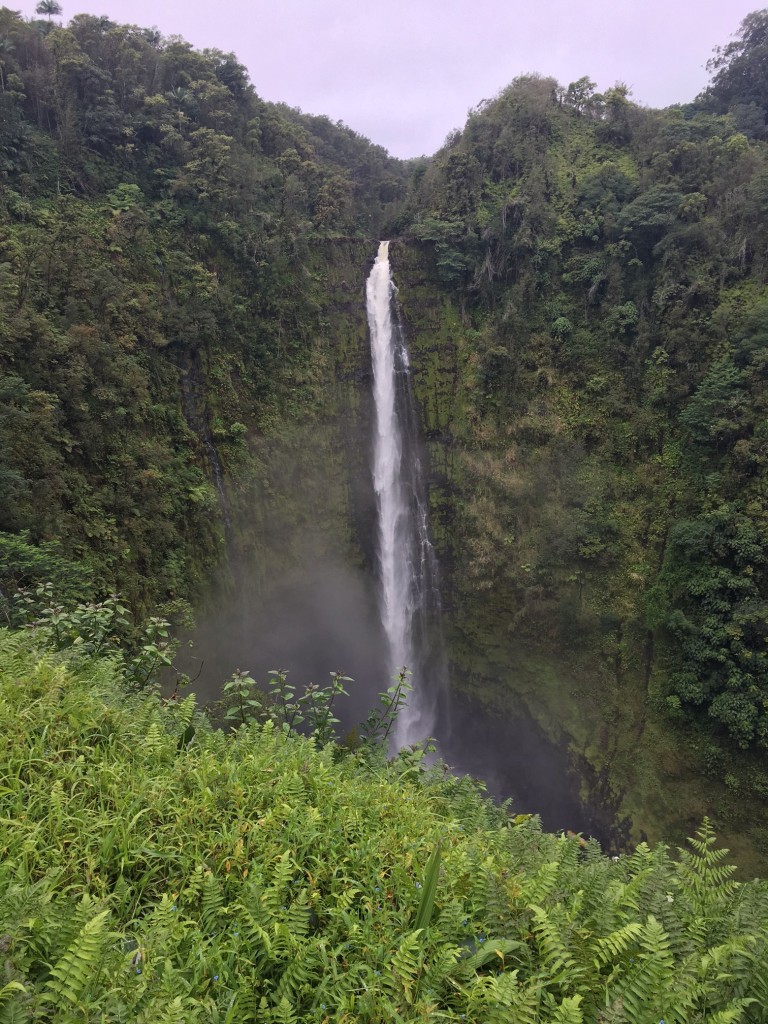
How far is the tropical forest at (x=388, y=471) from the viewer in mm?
3480

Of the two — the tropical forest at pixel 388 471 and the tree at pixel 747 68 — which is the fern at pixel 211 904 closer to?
the tropical forest at pixel 388 471

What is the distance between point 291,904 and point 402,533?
15179 mm

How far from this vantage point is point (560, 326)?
1711 cm

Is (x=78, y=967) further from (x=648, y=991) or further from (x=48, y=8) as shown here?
(x=48, y=8)

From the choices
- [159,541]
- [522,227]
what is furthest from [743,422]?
[159,541]

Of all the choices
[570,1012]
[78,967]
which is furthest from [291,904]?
[570,1012]

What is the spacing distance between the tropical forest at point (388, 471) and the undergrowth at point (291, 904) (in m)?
0.05

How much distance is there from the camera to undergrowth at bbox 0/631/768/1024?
1883 millimetres

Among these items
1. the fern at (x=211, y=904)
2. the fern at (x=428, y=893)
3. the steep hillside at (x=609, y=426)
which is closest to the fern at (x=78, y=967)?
the fern at (x=211, y=904)

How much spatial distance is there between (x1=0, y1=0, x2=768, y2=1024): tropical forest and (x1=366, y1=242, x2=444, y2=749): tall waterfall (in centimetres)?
12

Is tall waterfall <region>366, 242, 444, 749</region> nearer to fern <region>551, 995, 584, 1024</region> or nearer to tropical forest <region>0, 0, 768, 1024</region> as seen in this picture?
Result: tropical forest <region>0, 0, 768, 1024</region>

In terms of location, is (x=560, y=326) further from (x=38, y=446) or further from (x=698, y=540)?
(x=38, y=446)

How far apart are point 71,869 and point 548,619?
47.3 feet

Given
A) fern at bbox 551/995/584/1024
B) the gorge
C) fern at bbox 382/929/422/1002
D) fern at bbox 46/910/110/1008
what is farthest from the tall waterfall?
fern at bbox 46/910/110/1008
